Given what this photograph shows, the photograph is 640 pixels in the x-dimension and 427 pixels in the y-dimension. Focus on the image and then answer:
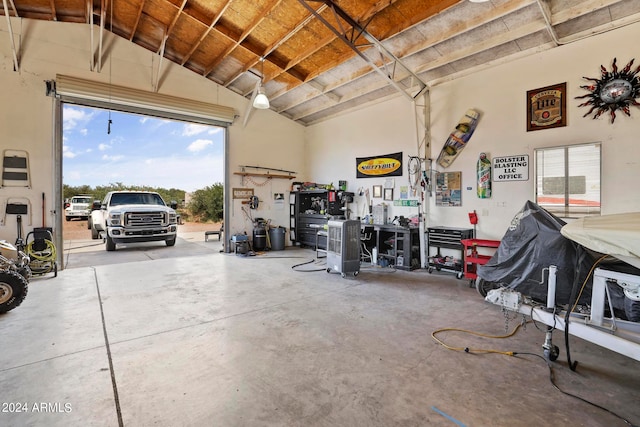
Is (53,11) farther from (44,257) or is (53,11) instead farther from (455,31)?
(455,31)

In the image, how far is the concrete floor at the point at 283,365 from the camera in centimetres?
182

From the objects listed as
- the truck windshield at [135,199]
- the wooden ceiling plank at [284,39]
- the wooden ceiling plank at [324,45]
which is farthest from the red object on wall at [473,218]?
the truck windshield at [135,199]

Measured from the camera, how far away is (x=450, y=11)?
432 cm

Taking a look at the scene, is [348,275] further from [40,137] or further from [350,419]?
[40,137]

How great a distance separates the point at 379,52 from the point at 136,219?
680 cm

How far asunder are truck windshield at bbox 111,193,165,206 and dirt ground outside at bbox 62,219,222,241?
63.1 inches

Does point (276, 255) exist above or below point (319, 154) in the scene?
below

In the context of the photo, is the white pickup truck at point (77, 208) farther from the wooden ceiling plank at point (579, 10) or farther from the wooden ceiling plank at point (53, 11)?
the wooden ceiling plank at point (579, 10)

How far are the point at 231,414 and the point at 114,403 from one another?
2.51 feet

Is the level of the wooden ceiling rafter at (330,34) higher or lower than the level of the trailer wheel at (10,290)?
higher

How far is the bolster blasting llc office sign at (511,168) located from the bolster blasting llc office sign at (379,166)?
1876mm

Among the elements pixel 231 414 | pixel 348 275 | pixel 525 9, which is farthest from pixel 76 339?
pixel 525 9

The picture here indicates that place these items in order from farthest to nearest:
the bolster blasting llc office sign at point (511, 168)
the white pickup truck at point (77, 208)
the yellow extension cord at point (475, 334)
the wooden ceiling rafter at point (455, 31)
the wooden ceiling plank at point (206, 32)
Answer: the white pickup truck at point (77, 208) < the wooden ceiling plank at point (206, 32) < the bolster blasting llc office sign at point (511, 168) < the wooden ceiling rafter at point (455, 31) < the yellow extension cord at point (475, 334)

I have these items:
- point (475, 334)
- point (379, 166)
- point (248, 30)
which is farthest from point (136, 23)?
point (475, 334)
